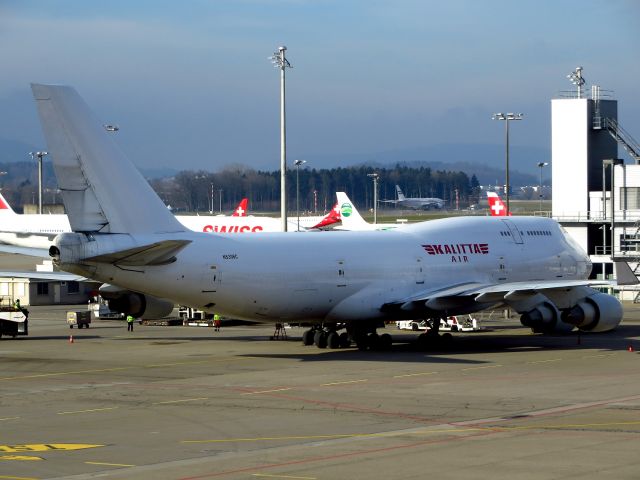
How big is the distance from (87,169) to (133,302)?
6875 millimetres

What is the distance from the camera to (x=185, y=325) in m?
63.7

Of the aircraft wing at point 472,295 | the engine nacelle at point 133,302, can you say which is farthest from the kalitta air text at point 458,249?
the engine nacelle at point 133,302

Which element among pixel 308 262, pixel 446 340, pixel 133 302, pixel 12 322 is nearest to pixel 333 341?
pixel 308 262

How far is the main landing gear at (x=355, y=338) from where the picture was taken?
46.7 metres

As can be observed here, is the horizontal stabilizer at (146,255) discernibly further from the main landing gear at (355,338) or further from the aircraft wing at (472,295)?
the aircraft wing at (472,295)

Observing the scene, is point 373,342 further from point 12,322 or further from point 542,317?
point 12,322

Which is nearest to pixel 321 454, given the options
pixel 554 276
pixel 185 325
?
pixel 554 276

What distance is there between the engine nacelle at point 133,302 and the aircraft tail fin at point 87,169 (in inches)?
176

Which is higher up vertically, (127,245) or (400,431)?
(127,245)

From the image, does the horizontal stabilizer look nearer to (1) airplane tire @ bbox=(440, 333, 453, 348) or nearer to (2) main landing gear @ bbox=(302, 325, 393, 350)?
(2) main landing gear @ bbox=(302, 325, 393, 350)

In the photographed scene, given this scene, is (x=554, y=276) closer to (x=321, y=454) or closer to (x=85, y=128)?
(x=85, y=128)

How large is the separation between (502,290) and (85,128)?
17.4 m

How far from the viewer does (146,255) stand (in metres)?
39.0

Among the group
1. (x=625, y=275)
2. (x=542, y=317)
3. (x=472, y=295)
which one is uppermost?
(x=625, y=275)
